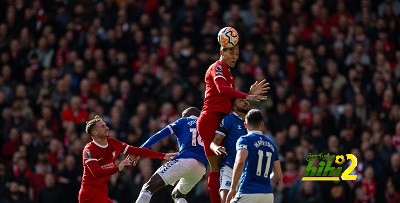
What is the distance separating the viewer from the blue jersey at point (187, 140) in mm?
14648

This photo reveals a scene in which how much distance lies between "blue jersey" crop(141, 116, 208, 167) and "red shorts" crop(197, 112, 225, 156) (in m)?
0.73

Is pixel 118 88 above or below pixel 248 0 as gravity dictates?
below

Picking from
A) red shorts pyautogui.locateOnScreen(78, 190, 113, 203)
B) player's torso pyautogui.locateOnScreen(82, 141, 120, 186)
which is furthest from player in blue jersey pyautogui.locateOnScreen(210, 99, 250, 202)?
red shorts pyautogui.locateOnScreen(78, 190, 113, 203)

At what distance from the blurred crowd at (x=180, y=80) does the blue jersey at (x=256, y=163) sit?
666 cm

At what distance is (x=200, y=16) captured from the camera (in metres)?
23.4

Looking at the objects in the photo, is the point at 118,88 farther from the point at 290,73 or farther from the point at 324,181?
the point at 324,181

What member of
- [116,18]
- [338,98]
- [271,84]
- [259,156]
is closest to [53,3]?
[116,18]

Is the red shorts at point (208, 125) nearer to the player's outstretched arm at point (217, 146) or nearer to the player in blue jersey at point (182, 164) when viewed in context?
the player's outstretched arm at point (217, 146)

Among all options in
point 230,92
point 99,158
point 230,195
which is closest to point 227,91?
point 230,92

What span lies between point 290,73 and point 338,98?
1.45 m

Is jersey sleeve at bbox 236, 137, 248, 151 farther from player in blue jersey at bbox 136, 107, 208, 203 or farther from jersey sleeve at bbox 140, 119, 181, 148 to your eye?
jersey sleeve at bbox 140, 119, 181, 148

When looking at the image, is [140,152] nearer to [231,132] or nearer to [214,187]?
[214,187]

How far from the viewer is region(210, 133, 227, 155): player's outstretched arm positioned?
522 inches

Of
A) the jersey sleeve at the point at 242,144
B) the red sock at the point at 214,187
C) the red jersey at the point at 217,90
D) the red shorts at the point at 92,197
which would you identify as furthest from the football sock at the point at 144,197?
the jersey sleeve at the point at 242,144
